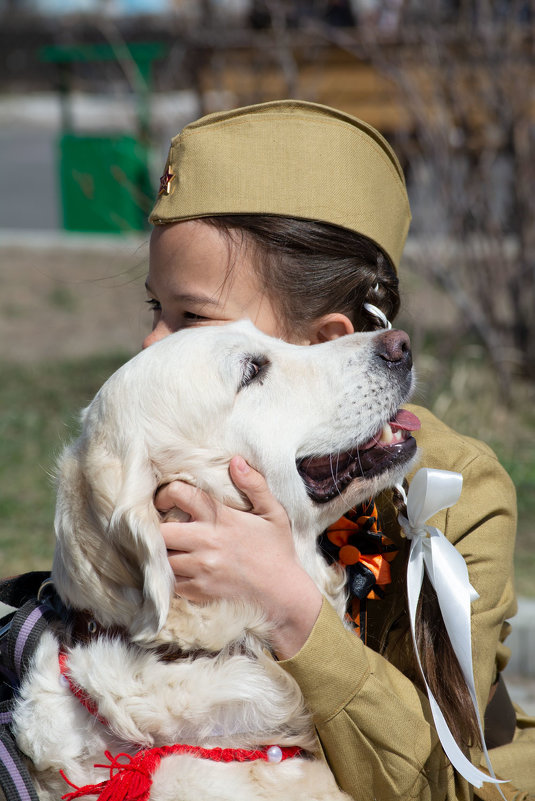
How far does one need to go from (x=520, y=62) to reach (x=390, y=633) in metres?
4.69

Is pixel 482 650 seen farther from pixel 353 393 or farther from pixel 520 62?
pixel 520 62

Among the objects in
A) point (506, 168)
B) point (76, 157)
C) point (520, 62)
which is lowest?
point (76, 157)

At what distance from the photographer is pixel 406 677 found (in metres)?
2.19

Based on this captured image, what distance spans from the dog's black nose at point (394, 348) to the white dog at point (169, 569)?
6 cm

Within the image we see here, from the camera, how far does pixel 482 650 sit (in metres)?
2.15

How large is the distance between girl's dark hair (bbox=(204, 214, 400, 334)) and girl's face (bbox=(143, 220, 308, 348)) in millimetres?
35

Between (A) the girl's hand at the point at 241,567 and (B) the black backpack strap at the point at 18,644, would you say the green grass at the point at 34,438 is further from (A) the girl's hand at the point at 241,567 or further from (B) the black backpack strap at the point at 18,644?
(A) the girl's hand at the point at 241,567

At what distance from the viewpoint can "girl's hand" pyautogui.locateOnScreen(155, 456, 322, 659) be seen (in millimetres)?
1957

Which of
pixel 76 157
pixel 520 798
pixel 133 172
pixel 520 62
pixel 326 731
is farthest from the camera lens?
pixel 76 157

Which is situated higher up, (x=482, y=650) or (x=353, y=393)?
(x=353, y=393)

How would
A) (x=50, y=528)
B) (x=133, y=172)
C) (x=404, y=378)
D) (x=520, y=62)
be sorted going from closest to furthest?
(x=404, y=378) → (x=50, y=528) → (x=520, y=62) → (x=133, y=172)

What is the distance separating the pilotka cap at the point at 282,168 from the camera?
94.7 inches

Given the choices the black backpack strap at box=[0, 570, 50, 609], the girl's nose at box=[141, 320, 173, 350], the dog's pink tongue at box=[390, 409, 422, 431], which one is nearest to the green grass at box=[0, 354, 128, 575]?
the girl's nose at box=[141, 320, 173, 350]

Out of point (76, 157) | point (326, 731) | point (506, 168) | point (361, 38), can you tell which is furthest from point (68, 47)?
point (326, 731)
